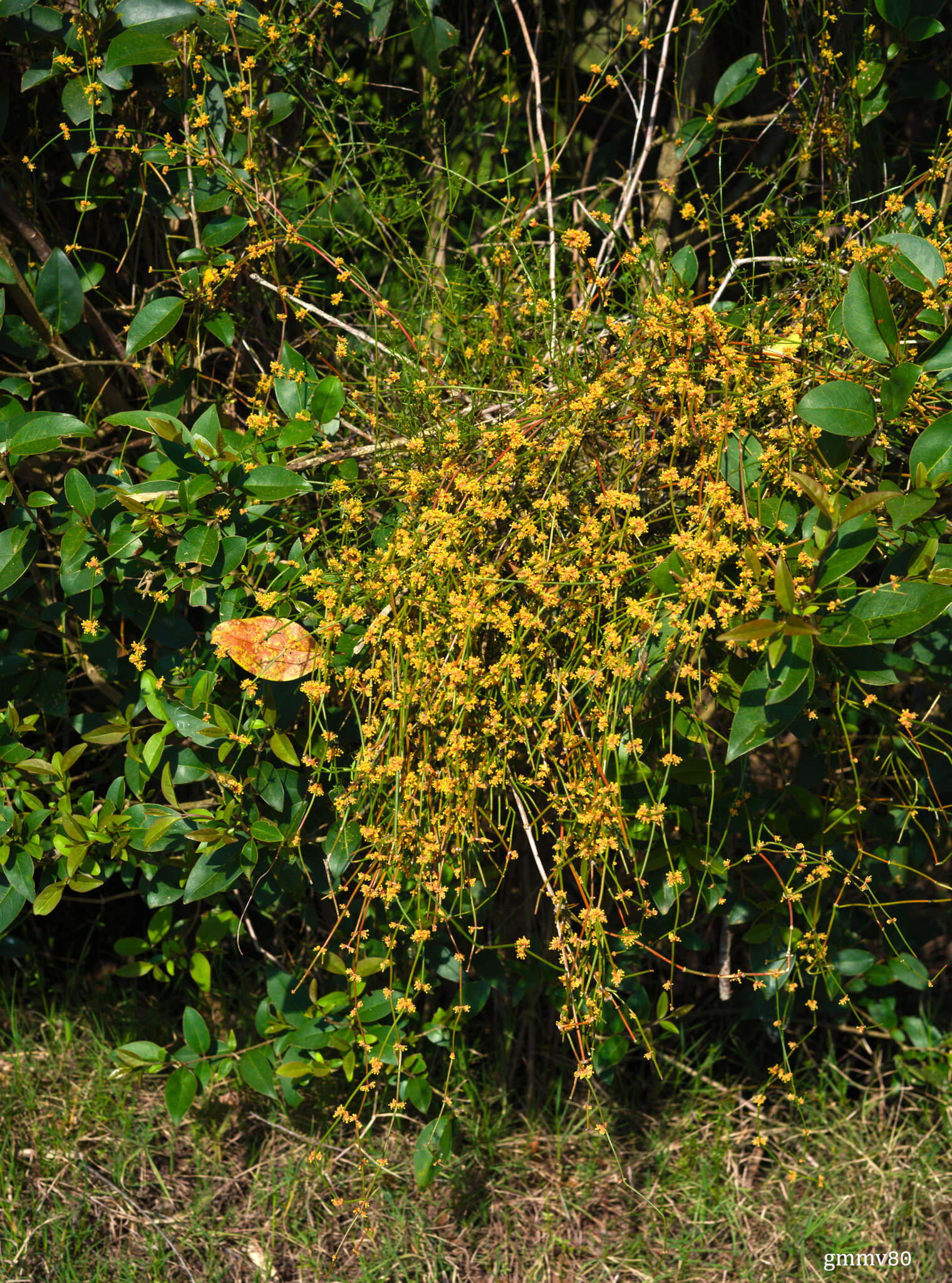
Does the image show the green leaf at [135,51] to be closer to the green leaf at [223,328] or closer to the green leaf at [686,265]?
the green leaf at [223,328]

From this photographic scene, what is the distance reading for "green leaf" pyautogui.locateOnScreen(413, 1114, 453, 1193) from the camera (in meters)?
1.55

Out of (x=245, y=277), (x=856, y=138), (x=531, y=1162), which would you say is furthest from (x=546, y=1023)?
(x=856, y=138)

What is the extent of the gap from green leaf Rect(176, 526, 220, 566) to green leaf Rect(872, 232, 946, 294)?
96 cm

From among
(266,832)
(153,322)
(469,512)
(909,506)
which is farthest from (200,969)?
(909,506)

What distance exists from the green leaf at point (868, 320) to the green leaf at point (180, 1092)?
1.56 meters

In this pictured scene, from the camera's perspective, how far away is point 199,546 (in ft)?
4.34

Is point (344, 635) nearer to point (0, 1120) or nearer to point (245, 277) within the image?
point (245, 277)

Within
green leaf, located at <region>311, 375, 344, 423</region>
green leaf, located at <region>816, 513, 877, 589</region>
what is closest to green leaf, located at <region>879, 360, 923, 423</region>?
green leaf, located at <region>816, 513, 877, 589</region>

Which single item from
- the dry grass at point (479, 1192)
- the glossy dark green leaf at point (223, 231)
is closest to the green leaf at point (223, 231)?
the glossy dark green leaf at point (223, 231)

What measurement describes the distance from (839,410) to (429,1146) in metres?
1.33

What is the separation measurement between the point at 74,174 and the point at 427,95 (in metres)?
0.64

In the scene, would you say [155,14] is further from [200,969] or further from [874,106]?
[200,969]

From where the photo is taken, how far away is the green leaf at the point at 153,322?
4.66 ft

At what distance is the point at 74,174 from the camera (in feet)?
5.38
